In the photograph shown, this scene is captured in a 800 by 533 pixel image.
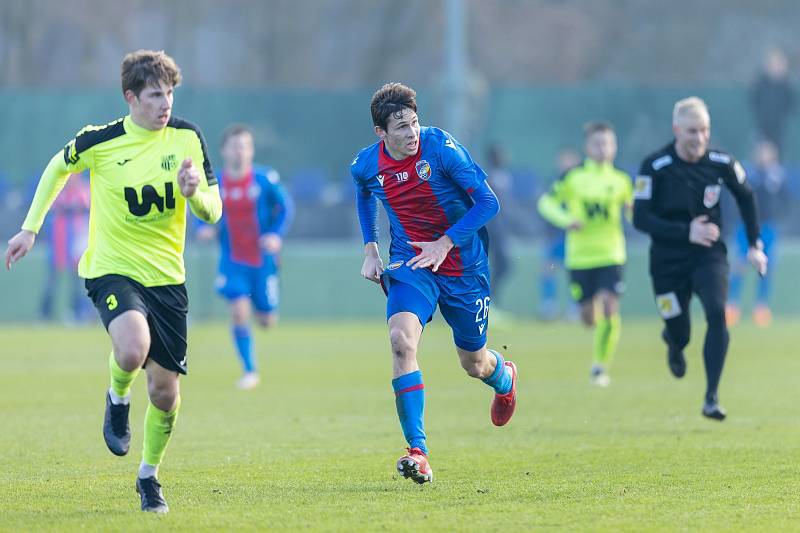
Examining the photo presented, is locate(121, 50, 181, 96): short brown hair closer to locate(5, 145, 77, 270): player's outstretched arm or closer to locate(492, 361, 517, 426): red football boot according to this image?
locate(5, 145, 77, 270): player's outstretched arm

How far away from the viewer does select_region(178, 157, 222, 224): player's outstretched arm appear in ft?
22.7

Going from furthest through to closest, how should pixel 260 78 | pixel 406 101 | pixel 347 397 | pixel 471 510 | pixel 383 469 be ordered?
1. pixel 260 78
2. pixel 347 397
3. pixel 383 469
4. pixel 406 101
5. pixel 471 510

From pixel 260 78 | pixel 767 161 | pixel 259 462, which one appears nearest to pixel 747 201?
pixel 259 462

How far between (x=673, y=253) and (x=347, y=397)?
329cm

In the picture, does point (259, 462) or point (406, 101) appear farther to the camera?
point (259, 462)

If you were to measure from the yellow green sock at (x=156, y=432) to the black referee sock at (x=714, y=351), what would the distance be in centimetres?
423

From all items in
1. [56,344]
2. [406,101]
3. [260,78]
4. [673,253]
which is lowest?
[56,344]

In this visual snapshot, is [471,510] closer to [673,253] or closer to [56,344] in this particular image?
[673,253]

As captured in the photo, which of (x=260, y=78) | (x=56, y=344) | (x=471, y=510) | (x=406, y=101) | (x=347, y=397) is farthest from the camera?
(x=260, y=78)

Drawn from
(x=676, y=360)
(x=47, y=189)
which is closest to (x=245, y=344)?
(x=676, y=360)

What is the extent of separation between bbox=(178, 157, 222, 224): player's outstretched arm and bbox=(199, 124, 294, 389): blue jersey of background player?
6.29 m

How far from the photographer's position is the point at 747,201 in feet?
34.3

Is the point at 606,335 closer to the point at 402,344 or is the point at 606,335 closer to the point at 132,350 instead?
the point at 402,344

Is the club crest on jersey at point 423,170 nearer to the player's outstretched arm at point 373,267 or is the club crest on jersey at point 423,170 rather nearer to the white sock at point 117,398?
the player's outstretched arm at point 373,267
